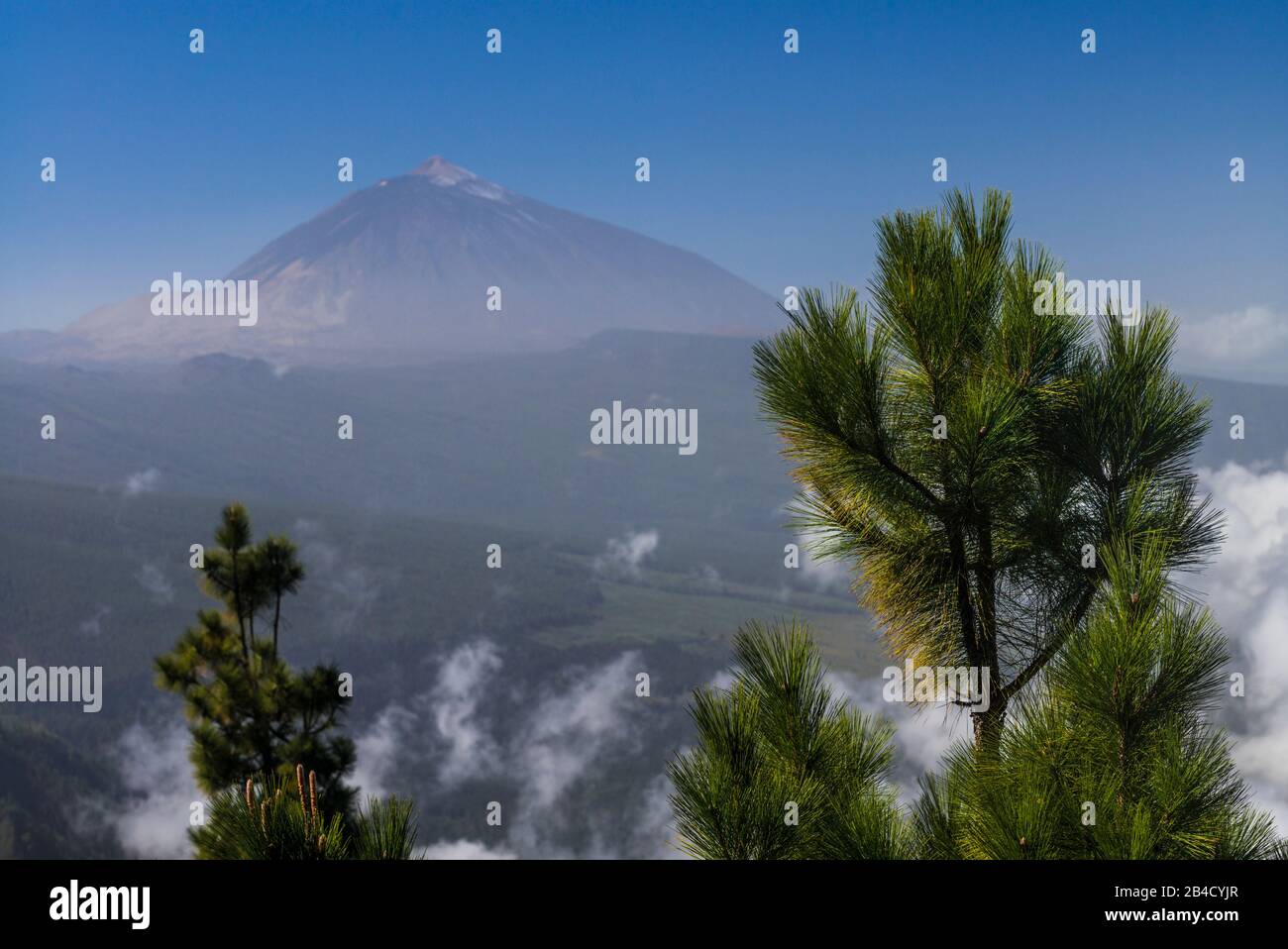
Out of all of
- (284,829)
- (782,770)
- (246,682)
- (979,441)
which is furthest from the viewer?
(246,682)

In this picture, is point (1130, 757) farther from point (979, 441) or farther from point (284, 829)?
point (284, 829)

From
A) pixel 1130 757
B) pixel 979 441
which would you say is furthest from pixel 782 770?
pixel 979 441

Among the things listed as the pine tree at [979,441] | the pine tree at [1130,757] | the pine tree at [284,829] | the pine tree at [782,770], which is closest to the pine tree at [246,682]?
the pine tree at [979,441]

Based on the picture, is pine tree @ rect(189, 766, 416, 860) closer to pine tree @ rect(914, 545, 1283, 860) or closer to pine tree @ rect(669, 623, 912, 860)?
pine tree @ rect(669, 623, 912, 860)

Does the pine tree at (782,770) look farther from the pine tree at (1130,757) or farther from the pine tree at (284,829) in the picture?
the pine tree at (284,829)
